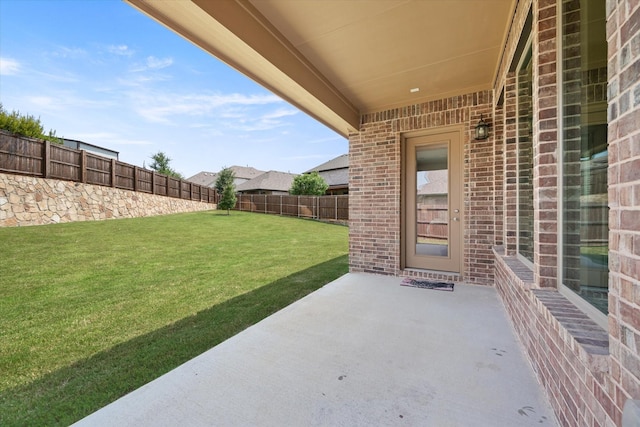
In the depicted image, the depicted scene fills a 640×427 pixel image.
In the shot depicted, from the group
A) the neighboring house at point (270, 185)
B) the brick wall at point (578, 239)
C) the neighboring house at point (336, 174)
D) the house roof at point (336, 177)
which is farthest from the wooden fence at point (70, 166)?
the neighboring house at point (270, 185)

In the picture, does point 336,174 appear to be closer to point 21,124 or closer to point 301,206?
point 301,206

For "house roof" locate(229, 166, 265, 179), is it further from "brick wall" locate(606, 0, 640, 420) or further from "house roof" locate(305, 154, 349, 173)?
"brick wall" locate(606, 0, 640, 420)

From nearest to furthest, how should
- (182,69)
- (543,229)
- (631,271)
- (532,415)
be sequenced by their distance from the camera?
(631,271)
(532,415)
(543,229)
(182,69)

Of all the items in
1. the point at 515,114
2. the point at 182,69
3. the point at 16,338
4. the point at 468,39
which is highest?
the point at 182,69

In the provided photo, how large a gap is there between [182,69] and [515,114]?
10.6 m

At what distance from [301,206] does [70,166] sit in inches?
468

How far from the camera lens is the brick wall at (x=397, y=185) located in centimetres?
402

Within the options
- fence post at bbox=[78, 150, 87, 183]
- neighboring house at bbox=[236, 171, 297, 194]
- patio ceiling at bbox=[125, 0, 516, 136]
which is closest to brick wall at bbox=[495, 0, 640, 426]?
A: patio ceiling at bbox=[125, 0, 516, 136]

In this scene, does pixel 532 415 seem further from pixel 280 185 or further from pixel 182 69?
pixel 280 185

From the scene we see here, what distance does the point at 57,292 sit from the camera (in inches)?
157

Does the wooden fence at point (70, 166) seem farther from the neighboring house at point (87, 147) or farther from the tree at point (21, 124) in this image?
the neighboring house at point (87, 147)

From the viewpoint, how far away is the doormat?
12.8ft

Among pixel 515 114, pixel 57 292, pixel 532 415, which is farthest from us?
pixel 57 292

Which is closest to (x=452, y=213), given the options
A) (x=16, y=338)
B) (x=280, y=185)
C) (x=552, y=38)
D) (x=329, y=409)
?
(x=552, y=38)
